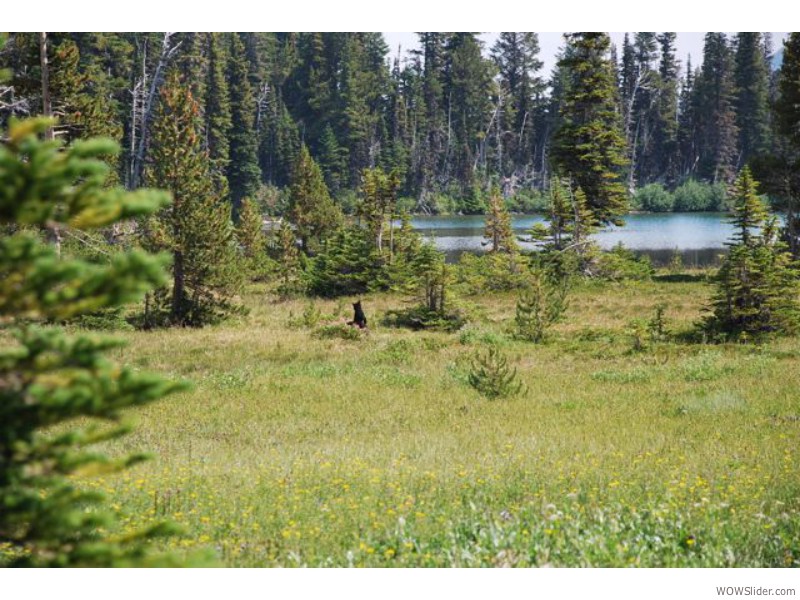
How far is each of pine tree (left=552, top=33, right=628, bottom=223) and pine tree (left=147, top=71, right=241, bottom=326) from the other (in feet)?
73.2

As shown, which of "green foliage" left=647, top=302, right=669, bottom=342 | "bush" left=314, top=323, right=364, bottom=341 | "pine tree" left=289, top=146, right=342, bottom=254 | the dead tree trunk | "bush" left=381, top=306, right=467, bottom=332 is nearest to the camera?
"green foliage" left=647, top=302, right=669, bottom=342

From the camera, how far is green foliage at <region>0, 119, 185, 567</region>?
290cm

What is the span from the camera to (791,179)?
1476 inches

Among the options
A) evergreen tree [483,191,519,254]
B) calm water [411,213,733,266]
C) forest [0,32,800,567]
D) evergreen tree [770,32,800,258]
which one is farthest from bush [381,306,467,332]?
evergreen tree [770,32,800,258]

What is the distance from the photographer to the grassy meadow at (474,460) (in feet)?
21.5

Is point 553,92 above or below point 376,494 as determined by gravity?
above

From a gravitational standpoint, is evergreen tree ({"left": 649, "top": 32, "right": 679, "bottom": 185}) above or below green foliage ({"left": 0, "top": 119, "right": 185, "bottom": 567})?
above

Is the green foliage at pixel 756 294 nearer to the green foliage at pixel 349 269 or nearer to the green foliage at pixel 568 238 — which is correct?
the green foliage at pixel 568 238

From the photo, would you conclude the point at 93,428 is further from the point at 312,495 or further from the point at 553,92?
the point at 553,92

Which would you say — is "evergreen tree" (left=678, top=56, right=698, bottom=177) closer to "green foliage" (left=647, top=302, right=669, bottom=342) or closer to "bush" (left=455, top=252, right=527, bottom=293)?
"bush" (left=455, top=252, right=527, bottom=293)

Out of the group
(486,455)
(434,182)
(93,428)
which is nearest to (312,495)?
(486,455)

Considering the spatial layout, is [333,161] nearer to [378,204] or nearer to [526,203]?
[526,203]

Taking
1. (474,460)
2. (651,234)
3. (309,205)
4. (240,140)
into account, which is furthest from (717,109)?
(474,460)
